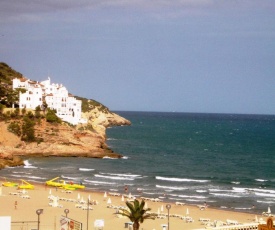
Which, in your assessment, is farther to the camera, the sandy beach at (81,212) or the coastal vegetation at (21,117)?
the coastal vegetation at (21,117)

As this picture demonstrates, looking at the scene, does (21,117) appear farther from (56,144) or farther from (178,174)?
(178,174)

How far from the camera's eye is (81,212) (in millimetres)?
43500

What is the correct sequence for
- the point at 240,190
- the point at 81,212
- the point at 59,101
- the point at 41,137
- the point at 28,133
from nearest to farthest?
the point at 81,212
the point at 240,190
the point at 28,133
the point at 41,137
the point at 59,101

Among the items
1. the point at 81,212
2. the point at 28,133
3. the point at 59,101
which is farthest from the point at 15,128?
the point at 81,212

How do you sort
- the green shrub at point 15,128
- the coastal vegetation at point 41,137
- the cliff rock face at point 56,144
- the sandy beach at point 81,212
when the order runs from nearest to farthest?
the sandy beach at point 81,212, the cliff rock face at point 56,144, the coastal vegetation at point 41,137, the green shrub at point 15,128

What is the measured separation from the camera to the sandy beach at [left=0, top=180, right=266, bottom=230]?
38812mm

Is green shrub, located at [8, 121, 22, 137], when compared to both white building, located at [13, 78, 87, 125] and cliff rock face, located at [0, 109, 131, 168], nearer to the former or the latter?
cliff rock face, located at [0, 109, 131, 168]

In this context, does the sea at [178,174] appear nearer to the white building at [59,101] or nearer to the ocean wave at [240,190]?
the ocean wave at [240,190]

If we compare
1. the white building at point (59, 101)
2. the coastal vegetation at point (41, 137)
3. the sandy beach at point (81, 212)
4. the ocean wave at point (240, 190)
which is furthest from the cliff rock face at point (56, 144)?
the sandy beach at point (81, 212)

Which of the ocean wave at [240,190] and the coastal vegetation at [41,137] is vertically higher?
the coastal vegetation at [41,137]

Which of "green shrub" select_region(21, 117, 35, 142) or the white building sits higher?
the white building

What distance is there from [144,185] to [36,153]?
30146 mm

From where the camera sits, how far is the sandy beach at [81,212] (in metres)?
38.8

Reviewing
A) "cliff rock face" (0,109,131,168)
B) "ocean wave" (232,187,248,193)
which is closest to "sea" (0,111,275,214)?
"ocean wave" (232,187,248,193)
